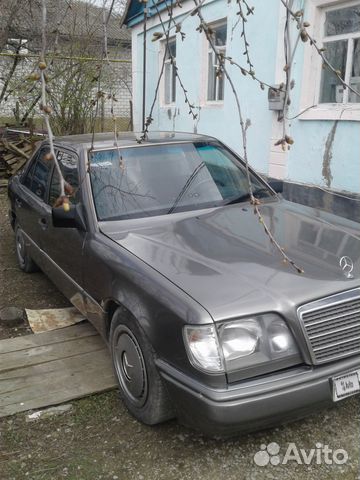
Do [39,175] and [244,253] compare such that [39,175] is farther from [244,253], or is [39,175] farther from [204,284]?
[204,284]

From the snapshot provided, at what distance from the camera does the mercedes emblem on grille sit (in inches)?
94.6

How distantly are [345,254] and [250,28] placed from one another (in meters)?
5.56

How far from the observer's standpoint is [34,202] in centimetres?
433

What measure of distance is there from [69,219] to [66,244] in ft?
1.22

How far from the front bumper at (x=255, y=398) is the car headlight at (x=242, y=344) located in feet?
0.27

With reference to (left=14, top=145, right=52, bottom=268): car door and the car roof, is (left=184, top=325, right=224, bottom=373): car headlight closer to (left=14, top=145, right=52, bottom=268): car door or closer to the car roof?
the car roof

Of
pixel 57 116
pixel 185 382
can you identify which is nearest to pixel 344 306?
pixel 185 382

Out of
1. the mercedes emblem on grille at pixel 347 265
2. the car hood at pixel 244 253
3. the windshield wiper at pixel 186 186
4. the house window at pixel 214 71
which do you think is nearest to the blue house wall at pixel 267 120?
the house window at pixel 214 71

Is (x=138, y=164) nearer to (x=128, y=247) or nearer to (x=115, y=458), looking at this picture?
(x=128, y=247)

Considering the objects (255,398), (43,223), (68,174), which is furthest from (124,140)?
(255,398)

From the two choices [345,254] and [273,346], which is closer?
[273,346]

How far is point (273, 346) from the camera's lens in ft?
7.13

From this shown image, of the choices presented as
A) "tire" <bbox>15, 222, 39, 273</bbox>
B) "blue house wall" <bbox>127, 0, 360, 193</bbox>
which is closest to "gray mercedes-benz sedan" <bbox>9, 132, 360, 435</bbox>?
"tire" <bbox>15, 222, 39, 273</bbox>

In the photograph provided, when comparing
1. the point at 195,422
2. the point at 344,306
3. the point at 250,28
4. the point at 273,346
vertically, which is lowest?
the point at 195,422
